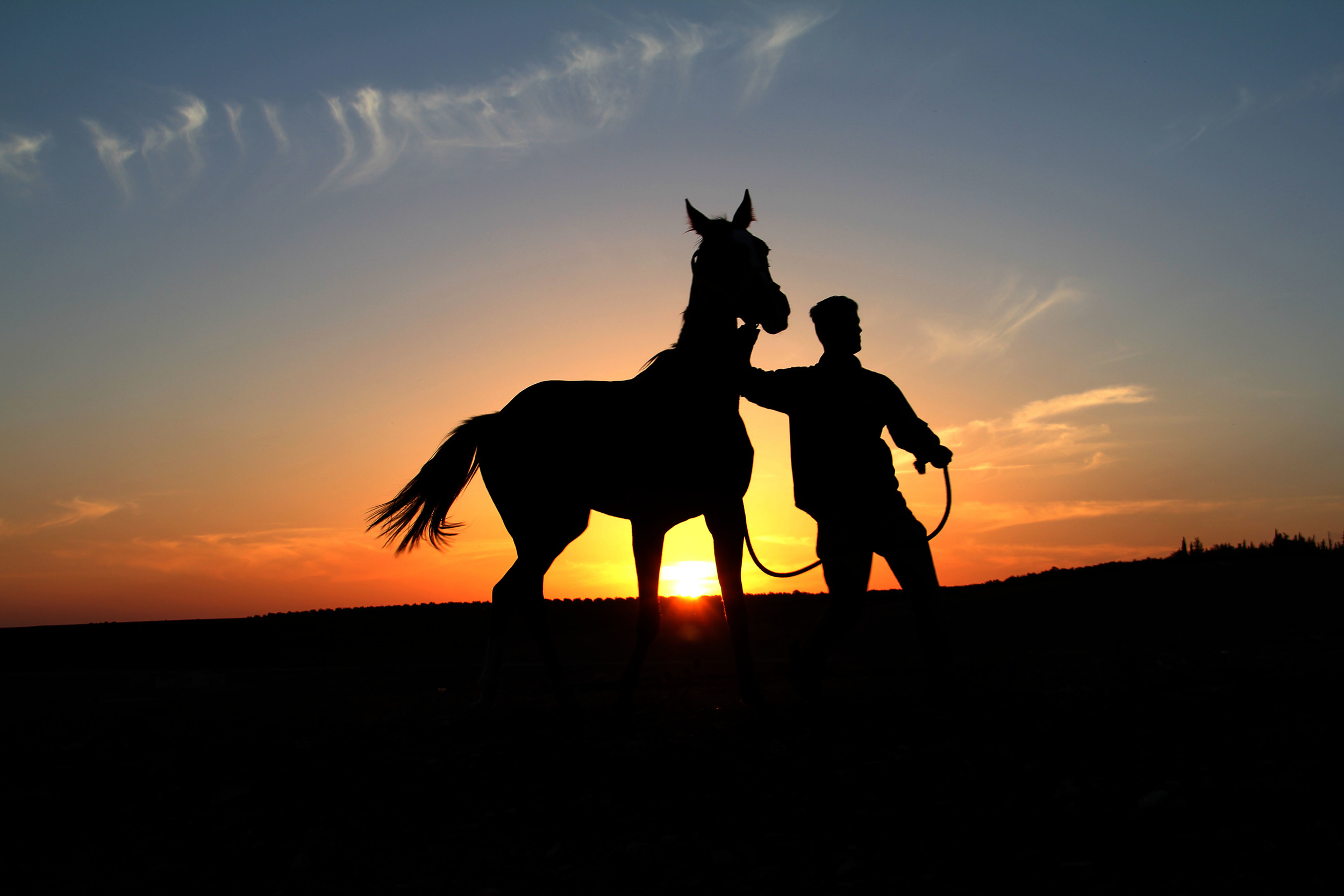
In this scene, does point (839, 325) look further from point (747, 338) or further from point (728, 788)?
point (728, 788)

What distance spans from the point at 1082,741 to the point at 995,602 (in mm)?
8883

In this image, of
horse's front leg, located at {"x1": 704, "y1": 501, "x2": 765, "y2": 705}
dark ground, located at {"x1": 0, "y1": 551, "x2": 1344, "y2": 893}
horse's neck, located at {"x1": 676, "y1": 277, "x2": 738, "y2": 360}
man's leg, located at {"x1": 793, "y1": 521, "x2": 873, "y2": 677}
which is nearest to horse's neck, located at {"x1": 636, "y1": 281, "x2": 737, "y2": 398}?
horse's neck, located at {"x1": 676, "y1": 277, "x2": 738, "y2": 360}

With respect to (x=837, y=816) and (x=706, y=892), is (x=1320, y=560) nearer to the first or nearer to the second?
(x=837, y=816)

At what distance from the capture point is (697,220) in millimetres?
6285

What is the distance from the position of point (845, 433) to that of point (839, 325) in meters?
0.74

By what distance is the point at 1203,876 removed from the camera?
114 inches

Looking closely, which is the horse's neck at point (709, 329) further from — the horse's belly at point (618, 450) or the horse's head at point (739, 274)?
the horse's belly at point (618, 450)

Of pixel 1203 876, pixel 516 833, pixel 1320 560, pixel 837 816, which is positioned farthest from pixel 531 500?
pixel 1320 560

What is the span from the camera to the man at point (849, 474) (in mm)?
5684

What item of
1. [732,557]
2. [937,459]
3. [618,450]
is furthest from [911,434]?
[618,450]

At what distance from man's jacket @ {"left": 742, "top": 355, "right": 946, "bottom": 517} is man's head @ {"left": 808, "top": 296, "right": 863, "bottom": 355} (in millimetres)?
66

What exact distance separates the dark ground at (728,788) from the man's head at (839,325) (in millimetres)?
2326

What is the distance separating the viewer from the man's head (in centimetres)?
600

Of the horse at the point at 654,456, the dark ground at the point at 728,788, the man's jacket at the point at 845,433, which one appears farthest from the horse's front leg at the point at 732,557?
the dark ground at the point at 728,788
